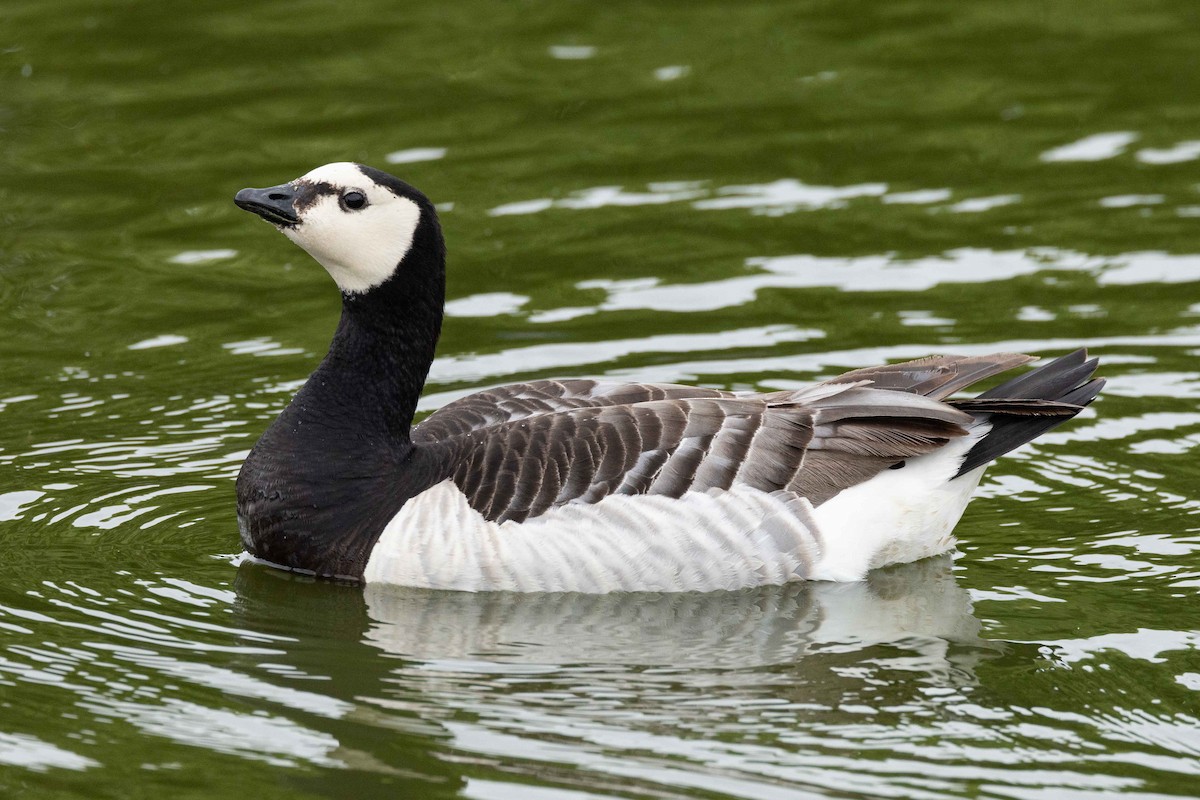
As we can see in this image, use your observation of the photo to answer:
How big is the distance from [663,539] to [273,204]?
9.36 feet

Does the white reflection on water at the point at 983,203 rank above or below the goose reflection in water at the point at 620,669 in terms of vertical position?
above

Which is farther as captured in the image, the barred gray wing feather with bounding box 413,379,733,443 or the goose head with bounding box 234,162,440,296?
the barred gray wing feather with bounding box 413,379,733,443

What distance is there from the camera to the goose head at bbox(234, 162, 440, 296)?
10.6 meters

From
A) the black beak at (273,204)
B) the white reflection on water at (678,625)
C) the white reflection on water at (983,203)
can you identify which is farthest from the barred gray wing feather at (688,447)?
the white reflection on water at (983,203)

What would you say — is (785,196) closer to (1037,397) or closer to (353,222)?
(1037,397)

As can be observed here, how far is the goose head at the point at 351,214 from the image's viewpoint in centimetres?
1057

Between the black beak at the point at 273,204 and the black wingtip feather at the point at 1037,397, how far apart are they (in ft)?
13.2

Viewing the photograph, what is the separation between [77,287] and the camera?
15.6 meters

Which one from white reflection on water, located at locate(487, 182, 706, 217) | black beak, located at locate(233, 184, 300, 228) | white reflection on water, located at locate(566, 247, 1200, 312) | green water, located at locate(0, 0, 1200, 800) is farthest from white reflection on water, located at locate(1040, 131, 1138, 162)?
black beak, located at locate(233, 184, 300, 228)

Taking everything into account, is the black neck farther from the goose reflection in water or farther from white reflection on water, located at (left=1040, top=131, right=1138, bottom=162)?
white reflection on water, located at (left=1040, top=131, right=1138, bottom=162)

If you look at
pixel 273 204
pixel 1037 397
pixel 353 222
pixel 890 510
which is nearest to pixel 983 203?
pixel 1037 397

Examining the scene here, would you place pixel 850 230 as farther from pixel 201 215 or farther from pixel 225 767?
pixel 225 767

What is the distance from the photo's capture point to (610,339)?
1430 cm

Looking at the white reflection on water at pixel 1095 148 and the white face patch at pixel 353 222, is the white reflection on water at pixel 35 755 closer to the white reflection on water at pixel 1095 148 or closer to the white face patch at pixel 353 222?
the white face patch at pixel 353 222
